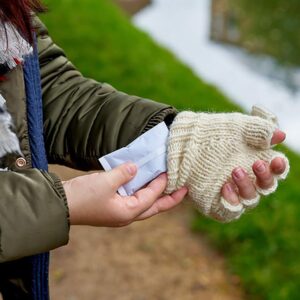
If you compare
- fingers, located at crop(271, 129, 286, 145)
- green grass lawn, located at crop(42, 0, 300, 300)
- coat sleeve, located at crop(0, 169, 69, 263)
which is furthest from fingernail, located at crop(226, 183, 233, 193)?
green grass lawn, located at crop(42, 0, 300, 300)

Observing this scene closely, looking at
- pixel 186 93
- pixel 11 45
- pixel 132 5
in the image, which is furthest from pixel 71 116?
pixel 132 5

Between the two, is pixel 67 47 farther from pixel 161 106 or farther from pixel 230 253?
pixel 161 106

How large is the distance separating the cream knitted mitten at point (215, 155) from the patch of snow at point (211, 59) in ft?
20.4

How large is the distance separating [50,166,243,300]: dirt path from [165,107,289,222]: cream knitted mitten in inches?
61.0

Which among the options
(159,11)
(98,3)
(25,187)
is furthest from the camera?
(159,11)

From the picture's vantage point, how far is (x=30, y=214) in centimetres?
115

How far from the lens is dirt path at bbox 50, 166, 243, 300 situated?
2846 millimetres

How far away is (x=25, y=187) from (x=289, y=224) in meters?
2.25

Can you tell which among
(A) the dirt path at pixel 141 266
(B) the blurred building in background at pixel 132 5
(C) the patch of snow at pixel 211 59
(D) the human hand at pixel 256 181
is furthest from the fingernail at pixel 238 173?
(B) the blurred building in background at pixel 132 5


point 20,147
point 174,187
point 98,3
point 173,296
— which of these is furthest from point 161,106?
point 98,3

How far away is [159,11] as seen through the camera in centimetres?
1271

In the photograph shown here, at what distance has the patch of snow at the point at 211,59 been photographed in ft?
29.3

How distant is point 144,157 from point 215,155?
5.7 inches

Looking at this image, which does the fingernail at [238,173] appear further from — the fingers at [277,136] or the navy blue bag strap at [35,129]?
the navy blue bag strap at [35,129]
